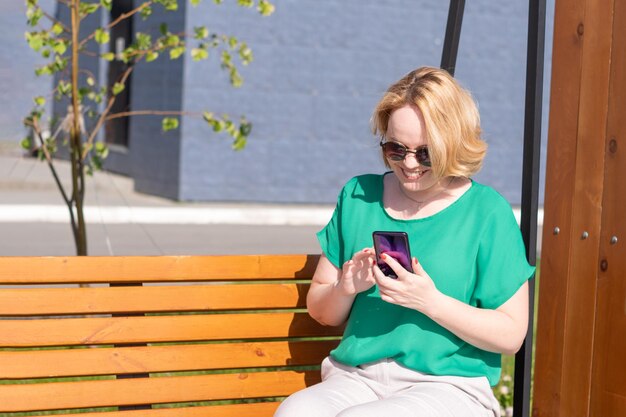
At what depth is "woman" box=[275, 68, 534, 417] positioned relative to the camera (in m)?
3.06

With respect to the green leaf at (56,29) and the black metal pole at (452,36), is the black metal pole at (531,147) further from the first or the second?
the green leaf at (56,29)

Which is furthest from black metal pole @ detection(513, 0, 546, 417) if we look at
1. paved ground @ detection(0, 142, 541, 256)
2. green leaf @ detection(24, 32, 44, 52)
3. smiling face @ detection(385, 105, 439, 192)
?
paved ground @ detection(0, 142, 541, 256)

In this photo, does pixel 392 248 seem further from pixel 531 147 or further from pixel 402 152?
pixel 531 147

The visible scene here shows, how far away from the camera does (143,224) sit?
14.0m

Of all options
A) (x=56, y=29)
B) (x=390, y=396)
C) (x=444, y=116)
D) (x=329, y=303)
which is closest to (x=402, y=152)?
(x=444, y=116)

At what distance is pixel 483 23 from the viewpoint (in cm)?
1681

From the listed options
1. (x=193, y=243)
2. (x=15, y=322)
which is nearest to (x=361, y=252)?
(x=15, y=322)

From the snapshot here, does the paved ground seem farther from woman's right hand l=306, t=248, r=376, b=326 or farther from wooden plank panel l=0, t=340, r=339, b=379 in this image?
woman's right hand l=306, t=248, r=376, b=326

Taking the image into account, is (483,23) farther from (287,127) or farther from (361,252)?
(361,252)

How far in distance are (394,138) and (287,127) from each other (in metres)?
13.0

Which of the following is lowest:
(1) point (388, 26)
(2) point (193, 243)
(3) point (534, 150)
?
(2) point (193, 243)

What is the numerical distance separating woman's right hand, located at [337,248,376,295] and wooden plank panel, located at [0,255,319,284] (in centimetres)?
64

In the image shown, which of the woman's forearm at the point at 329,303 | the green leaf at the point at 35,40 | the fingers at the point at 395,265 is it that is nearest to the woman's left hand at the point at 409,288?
the fingers at the point at 395,265

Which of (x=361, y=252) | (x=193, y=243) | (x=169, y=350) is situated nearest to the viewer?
(x=361, y=252)
